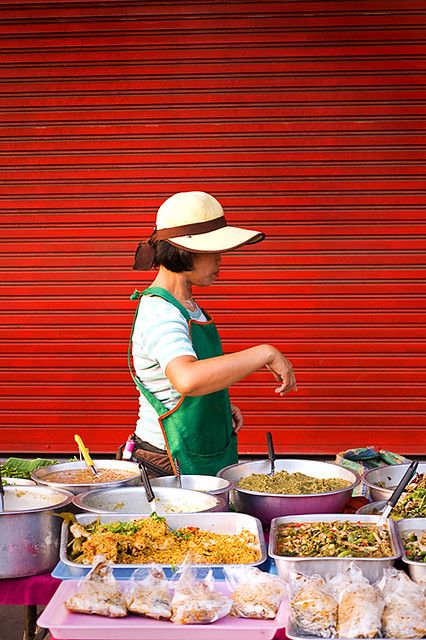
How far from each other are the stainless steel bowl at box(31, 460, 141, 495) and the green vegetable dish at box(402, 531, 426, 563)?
93 cm

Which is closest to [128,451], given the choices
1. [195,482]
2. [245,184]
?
[195,482]

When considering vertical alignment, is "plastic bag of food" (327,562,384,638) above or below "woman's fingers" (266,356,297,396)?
below

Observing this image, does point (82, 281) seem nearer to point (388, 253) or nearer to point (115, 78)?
point (115, 78)

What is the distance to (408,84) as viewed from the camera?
625 centimetres

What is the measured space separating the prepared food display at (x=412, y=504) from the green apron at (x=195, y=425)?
2.52 ft

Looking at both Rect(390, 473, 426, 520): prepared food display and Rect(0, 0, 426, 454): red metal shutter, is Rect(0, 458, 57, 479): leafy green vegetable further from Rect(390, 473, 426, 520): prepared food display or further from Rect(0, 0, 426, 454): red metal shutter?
Rect(0, 0, 426, 454): red metal shutter

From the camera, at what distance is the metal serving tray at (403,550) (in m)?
2.35

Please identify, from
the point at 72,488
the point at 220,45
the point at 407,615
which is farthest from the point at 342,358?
the point at 407,615

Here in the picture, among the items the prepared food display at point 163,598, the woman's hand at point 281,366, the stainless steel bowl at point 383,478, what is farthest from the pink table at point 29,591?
the stainless steel bowl at point 383,478

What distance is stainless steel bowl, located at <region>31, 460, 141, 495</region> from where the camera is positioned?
2920mm

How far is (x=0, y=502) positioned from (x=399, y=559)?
123 centimetres

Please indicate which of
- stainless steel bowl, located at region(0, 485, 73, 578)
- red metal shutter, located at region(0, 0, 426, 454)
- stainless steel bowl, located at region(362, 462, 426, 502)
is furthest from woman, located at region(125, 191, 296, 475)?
red metal shutter, located at region(0, 0, 426, 454)

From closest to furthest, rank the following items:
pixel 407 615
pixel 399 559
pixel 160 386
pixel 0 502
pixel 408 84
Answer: pixel 407 615 < pixel 399 559 < pixel 0 502 < pixel 160 386 < pixel 408 84

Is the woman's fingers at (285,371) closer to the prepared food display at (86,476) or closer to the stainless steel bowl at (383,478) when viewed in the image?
the stainless steel bowl at (383,478)
